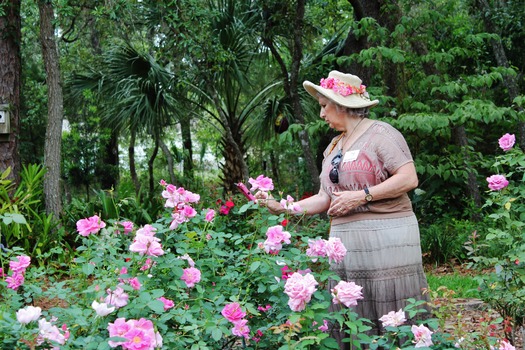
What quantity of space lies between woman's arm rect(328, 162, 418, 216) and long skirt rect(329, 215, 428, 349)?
126 mm

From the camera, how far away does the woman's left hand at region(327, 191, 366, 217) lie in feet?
8.93

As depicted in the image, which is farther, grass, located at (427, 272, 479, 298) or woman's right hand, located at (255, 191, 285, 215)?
grass, located at (427, 272, 479, 298)

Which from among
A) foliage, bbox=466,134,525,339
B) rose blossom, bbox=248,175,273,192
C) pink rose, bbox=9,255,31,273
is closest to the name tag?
rose blossom, bbox=248,175,273,192

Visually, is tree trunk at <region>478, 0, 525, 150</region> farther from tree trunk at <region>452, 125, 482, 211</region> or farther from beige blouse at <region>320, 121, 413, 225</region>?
beige blouse at <region>320, 121, 413, 225</region>

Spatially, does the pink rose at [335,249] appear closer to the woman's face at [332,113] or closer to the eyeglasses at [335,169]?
the eyeglasses at [335,169]

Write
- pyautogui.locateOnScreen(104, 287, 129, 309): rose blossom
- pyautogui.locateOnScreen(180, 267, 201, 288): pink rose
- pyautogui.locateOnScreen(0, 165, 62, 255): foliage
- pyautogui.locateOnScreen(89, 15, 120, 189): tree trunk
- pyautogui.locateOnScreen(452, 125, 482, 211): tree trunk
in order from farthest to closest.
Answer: pyautogui.locateOnScreen(89, 15, 120, 189): tree trunk, pyautogui.locateOnScreen(452, 125, 482, 211): tree trunk, pyautogui.locateOnScreen(0, 165, 62, 255): foliage, pyautogui.locateOnScreen(180, 267, 201, 288): pink rose, pyautogui.locateOnScreen(104, 287, 129, 309): rose blossom

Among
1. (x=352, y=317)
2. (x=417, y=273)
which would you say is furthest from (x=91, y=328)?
(x=417, y=273)

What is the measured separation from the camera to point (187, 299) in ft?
7.94

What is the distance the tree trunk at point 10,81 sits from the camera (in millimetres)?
7551

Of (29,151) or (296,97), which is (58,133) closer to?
(296,97)

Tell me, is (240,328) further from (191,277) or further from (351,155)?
(351,155)

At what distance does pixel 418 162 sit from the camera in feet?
23.5

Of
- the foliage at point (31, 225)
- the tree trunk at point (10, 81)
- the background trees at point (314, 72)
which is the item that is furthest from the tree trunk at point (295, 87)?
the tree trunk at point (10, 81)

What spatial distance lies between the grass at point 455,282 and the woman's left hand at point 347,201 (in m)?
2.93
